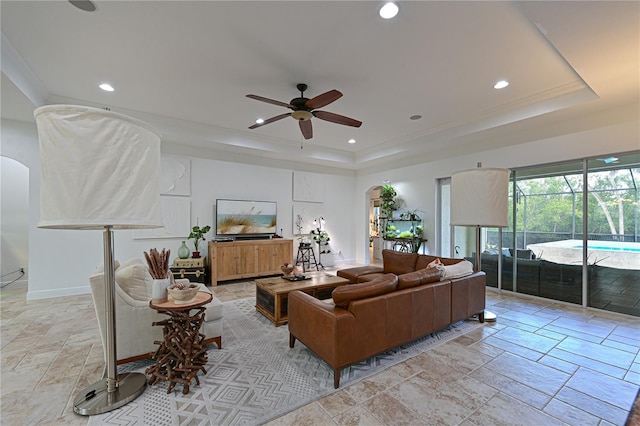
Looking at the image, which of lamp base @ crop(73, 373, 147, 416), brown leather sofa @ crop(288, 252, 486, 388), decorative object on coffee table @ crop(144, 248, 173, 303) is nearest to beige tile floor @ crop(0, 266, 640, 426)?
lamp base @ crop(73, 373, 147, 416)

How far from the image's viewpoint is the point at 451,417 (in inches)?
76.4

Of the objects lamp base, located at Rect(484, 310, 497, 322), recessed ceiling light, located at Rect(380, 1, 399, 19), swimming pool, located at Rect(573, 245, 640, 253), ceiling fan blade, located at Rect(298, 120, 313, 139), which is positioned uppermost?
recessed ceiling light, located at Rect(380, 1, 399, 19)

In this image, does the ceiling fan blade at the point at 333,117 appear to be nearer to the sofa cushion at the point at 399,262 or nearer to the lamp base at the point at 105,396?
the sofa cushion at the point at 399,262

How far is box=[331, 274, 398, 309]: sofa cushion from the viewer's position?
2350 millimetres

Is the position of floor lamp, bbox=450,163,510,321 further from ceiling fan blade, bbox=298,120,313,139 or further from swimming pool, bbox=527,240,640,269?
ceiling fan blade, bbox=298,120,313,139

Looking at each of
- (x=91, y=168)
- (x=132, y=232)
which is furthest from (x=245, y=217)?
(x=91, y=168)

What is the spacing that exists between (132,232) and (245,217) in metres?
2.22

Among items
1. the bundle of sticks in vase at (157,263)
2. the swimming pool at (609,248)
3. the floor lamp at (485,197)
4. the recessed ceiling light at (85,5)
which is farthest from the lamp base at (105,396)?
the swimming pool at (609,248)

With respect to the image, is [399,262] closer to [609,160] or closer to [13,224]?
[609,160]

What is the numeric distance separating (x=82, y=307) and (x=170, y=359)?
9.68 ft

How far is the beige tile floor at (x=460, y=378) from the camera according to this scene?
1.96 meters

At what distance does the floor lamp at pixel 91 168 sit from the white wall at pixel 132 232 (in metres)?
4.07

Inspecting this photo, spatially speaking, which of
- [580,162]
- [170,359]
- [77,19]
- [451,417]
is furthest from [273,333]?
[580,162]

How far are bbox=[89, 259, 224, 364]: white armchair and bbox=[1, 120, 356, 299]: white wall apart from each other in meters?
3.06
